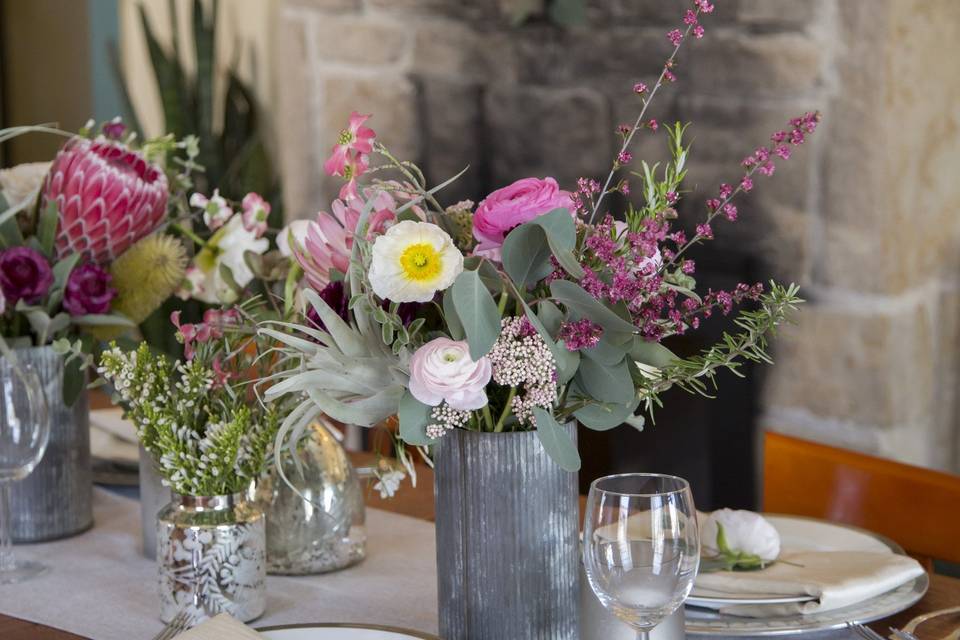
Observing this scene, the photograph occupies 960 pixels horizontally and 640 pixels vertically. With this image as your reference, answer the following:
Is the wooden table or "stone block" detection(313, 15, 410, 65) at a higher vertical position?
"stone block" detection(313, 15, 410, 65)

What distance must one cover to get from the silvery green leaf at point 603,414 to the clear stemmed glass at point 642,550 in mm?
65

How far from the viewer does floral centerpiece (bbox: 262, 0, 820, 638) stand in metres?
0.81

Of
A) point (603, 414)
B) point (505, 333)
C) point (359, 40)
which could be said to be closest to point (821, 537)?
A: point (603, 414)

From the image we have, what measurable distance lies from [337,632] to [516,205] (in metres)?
0.35

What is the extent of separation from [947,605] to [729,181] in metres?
1.33

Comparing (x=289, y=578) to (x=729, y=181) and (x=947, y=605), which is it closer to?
(x=947, y=605)

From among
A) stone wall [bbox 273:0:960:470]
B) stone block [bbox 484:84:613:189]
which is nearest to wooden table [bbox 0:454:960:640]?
stone wall [bbox 273:0:960:470]

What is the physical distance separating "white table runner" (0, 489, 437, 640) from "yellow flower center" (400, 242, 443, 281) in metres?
0.35

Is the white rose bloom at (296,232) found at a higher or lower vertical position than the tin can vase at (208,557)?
higher

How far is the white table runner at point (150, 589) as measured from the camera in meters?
1.04

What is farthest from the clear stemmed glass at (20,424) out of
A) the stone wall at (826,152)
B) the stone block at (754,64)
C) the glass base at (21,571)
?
the stone block at (754,64)

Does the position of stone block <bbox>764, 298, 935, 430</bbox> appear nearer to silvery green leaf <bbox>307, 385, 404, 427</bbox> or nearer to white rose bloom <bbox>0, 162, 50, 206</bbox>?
white rose bloom <bbox>0, 162, 50, 206</bbox>

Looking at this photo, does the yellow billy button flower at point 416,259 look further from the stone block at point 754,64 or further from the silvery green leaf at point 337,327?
the stone block at point 754,64

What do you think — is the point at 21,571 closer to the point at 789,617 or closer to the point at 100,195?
the point at 100,195
